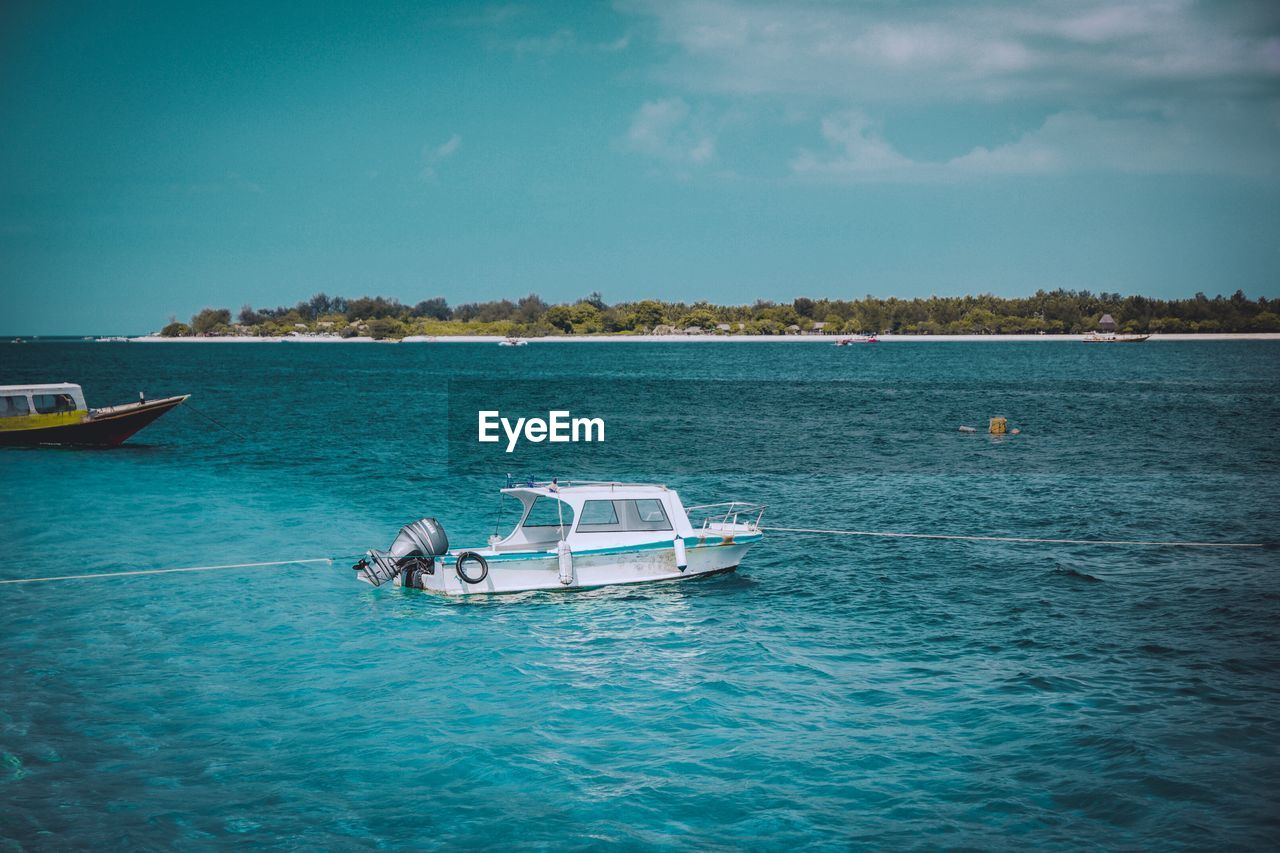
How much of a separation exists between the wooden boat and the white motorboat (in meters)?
39.3

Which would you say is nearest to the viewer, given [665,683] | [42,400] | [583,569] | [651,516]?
[665,683]

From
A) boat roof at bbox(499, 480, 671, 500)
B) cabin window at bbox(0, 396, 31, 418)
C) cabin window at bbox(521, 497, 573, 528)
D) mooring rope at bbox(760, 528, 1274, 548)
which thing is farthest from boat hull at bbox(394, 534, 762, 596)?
cabin window at bbox(0, 396, 31, 418)

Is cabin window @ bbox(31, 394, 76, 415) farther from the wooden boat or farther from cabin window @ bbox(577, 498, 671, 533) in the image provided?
cabin window @ bbox(577, 498, 671, 533)

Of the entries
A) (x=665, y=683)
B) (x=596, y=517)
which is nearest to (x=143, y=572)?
(x=596, y=517)

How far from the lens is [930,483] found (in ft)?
164

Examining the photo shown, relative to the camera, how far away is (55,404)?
6156 cm

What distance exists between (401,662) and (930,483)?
3416 cm

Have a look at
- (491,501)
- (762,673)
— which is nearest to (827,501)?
(491,501)

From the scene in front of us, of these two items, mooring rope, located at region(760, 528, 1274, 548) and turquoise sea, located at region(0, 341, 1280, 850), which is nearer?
turquoise sea, located at region(0, 341, 1280, 850)

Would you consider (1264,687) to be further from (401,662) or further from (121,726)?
(121,726)

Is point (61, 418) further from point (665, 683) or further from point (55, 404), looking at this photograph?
point (665, 683)

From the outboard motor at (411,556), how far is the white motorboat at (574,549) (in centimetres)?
3

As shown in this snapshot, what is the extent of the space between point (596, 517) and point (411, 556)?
544 cm

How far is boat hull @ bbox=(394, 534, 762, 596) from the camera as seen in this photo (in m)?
27.4
